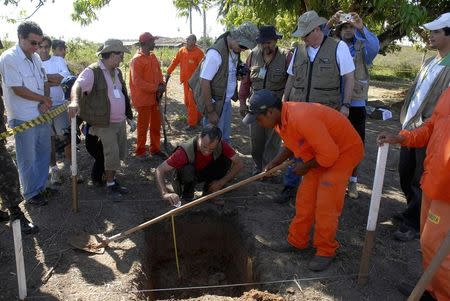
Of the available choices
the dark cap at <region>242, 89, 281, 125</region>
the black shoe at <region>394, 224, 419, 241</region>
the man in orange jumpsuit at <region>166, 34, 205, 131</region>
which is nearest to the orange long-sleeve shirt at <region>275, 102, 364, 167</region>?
the dark cap at <region>242, 89, 281, 125</region>

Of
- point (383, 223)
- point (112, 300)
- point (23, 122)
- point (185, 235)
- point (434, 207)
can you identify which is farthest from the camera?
point (185, 235)

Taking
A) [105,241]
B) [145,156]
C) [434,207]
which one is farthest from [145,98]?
[434,207]

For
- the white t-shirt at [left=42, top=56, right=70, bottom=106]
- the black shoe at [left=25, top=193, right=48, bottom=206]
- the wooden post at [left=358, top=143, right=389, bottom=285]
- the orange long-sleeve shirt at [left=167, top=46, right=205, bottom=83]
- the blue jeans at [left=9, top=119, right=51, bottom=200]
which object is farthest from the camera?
the orange long-sleeve shirt at [left=167, top=46, right=205, bottom=83]

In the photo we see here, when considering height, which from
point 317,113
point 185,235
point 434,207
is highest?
point 317,113

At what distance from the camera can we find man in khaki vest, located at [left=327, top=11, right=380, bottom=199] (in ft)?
15.0

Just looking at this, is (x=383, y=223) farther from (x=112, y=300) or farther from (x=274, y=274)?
(x=112, y=300)

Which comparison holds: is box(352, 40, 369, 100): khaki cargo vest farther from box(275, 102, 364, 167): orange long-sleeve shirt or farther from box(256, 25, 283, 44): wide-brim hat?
box(275, 102, 364, 167): orange long-sleeve shirt

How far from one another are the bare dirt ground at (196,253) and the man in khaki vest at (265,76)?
0.49 m

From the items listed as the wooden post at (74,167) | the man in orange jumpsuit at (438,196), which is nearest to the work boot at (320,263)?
the man in orange jumpsuit at (438,196)

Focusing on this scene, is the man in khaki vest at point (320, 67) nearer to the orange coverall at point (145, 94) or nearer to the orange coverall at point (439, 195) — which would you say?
the orange coverall at point (439, 195)

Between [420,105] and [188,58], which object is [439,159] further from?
[188,58]

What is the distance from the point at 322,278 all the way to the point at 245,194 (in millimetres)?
1815

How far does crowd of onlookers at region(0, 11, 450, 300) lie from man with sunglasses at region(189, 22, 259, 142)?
0.01 meters

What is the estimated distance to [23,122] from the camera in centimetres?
415
